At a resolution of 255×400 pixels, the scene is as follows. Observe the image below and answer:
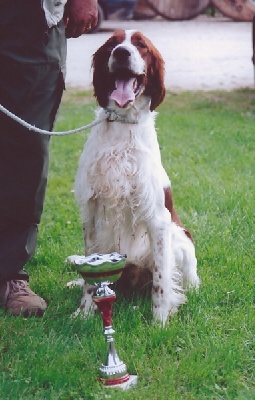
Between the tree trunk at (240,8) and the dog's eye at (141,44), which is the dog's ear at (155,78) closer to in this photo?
the dog's eye at (141,44)

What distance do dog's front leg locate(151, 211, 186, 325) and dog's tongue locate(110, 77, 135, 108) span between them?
1.89ft

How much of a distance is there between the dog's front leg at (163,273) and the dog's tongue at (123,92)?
577 millimetres

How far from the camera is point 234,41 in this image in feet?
58.0

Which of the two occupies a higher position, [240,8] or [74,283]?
[240,8]

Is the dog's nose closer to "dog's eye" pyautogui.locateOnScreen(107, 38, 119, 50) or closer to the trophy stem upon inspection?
"dog's eye" pyautogui.locateOnScreen(107, 38, 119, 50)

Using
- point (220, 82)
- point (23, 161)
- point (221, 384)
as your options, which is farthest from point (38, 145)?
point (220, 82)

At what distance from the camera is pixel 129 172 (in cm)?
340

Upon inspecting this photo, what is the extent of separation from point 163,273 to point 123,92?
34.3 inches

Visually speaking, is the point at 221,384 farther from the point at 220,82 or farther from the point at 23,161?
the point at 220,82

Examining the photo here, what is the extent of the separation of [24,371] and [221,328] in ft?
3.04

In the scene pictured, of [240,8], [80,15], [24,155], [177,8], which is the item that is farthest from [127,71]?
[177,8]

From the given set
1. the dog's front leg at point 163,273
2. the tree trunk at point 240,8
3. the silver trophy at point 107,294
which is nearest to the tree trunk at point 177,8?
the tree trunk at point 240,8

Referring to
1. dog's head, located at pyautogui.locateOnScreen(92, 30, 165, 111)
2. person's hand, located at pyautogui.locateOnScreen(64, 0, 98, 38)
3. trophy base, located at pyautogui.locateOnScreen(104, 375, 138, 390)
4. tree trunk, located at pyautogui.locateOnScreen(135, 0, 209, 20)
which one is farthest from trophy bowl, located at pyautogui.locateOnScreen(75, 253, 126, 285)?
tree trunk, located at pyautogui.locateOnScreen(135, 0, 209, 20)

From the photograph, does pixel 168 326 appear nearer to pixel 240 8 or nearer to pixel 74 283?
pixel 74 283
